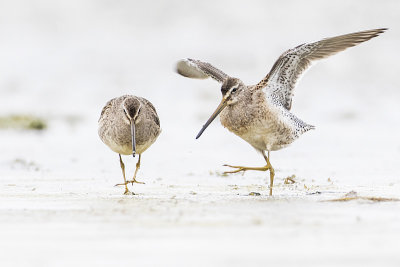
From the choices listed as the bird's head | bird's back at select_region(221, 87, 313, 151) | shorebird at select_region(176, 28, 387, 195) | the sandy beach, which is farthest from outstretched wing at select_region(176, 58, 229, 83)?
bird's back at select_region(221, 87, 313, 151)

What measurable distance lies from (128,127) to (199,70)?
1.64 m

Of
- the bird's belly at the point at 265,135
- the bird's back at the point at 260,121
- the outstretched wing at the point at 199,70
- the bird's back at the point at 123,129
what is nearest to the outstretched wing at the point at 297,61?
the bird's back at the point at 260,121

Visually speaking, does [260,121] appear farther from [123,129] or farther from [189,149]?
[189,149]

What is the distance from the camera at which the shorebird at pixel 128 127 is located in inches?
302

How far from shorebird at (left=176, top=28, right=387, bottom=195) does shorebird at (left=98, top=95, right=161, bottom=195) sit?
593mm

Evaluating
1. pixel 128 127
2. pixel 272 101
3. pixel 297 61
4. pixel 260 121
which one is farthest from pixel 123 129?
pixel 297 61

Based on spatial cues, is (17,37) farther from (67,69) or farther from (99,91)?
(99,91)

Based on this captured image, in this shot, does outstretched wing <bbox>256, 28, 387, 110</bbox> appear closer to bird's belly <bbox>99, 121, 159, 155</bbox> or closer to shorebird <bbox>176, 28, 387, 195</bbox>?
shorebird <bbox>176, 28, 387, 195</bbox>

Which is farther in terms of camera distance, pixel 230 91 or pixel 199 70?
pixel 199 70

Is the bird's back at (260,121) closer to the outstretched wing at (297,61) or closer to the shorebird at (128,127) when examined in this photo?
the outstretched wing at (297,61)

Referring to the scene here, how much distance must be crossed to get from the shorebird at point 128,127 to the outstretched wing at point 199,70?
3.12 feet

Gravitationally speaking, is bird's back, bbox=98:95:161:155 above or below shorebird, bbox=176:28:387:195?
below

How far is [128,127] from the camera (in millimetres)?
7707

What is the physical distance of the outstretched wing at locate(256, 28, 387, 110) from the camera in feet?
25.5
